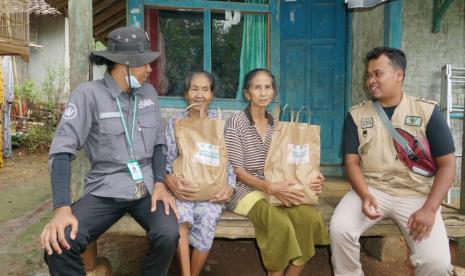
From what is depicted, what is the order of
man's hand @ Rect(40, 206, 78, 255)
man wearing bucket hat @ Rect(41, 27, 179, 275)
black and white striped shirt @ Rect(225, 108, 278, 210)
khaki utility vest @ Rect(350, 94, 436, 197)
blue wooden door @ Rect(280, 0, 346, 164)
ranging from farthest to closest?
blue wooden door @ Rect(280, 0, 346, 164), black and white striped shirt @ Rect(225, 108, 278, 210), khaki utility vest @ Rect(350, 94, 436, 197), man wearing bucket hat @ Rect(41, 27, 179, 275), man's hand @ Rect(40, 206, 78, 255)

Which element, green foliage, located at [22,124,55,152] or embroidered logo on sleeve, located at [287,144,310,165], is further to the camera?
green foliage, located at [22,124,55,152]

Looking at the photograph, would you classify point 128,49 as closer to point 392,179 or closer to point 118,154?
point 118,154

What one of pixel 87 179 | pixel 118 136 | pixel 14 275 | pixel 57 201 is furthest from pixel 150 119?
pixel 14 275

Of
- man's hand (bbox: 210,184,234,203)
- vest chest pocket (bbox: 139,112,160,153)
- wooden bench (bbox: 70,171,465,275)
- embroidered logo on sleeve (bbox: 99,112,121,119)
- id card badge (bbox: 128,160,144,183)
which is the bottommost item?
wooden bench (bbox: 70,171,465,275)

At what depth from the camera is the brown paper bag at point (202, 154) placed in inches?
111

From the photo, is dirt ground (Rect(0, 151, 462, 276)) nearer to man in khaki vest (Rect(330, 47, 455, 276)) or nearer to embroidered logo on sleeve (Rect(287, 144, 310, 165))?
man in khaki vest (Rect(330, 47, 455, 276))

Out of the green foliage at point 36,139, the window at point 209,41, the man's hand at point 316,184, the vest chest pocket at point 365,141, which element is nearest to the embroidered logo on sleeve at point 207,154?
the man's hand at point 316,184

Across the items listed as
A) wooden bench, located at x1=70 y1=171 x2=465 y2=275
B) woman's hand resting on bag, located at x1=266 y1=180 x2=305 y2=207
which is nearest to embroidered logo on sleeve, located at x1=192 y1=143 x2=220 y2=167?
woman's hand resting on bag, located at x1=266 y1=180 x2=305 y2=207

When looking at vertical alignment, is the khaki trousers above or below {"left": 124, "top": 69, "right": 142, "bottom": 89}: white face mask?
below

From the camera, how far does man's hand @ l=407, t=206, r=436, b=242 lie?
2.67 m

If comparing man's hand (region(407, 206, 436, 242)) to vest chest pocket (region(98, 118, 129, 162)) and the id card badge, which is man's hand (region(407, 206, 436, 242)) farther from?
vest chest pocket (region(98, 118, 129, 162))

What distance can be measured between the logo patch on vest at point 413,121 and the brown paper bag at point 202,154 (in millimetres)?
1277

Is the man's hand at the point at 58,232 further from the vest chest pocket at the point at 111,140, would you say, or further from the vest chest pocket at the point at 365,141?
the vest chest pocket at the point at 365,141

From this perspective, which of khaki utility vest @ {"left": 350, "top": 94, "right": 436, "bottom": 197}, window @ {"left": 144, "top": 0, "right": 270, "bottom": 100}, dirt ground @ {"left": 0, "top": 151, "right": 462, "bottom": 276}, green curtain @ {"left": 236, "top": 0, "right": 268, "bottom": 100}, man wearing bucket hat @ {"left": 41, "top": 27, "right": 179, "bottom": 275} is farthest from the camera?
green curtain @ {"left": 236, "top": 0, "right": 268, "bottom": 100}
